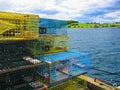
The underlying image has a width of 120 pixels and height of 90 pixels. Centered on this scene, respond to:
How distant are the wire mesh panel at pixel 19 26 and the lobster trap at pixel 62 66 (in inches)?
113

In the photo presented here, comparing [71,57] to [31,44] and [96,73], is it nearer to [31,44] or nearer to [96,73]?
[31,44]

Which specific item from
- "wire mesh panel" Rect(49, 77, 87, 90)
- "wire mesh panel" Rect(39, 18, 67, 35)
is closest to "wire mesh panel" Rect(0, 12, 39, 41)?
"wire mesh panel" Rect(39, 18, 67, 35)

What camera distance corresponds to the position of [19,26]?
1708 centimetres

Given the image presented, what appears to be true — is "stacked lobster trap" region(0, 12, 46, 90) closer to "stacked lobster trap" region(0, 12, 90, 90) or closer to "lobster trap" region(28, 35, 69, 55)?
"stacked lobster trap" region(0, 12, 90, 90)

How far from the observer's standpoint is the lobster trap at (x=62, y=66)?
17786 millimetres

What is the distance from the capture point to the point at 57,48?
23.2m

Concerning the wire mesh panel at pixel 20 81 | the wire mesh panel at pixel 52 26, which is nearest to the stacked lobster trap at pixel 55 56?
the wire mesh panel at pixel 52 26

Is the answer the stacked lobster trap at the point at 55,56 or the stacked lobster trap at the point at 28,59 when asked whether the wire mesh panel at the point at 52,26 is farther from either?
the stacked lobster trap at the point at 28,59

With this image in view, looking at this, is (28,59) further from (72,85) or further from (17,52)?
(72,85)

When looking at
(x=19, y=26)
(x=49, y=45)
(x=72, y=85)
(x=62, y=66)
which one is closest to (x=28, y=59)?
(x=19, y=26)

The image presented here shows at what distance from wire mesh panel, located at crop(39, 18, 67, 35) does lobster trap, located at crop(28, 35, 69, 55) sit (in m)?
0.99

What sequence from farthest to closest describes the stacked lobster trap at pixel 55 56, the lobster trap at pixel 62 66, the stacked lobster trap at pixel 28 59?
the stacked lobster trap at pixel 55 56
the lobster trap at pixel 62 66
the stacked lobster trap at pixel 28 59

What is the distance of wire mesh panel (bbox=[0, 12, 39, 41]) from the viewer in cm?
1592

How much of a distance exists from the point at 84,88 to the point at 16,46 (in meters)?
10.5
